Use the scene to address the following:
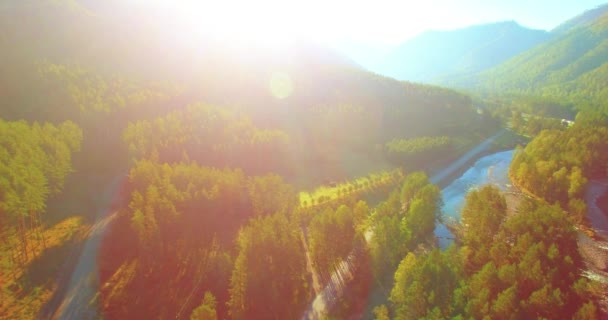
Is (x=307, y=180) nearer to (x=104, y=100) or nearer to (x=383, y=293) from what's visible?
(x=383, y=293)

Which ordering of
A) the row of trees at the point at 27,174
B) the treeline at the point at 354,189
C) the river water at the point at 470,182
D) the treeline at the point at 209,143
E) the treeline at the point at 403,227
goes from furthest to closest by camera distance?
the treeline at the point at 209,143
the treeline at the point at 354,189
the river water at the point at 470,182
the row of trees at the point at 27,174
the treeline at the point at 403,227

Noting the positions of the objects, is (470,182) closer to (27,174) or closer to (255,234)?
(255,234)

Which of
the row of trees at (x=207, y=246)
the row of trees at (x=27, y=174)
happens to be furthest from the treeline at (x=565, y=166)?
the row of trees at (x=27, y=174)

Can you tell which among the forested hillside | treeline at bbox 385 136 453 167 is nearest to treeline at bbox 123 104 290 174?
the forested hillside

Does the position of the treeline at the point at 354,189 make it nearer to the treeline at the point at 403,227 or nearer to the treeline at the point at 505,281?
the treeline at the point at 403,227

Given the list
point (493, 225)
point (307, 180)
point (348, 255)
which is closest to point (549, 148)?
point (493, 225)
